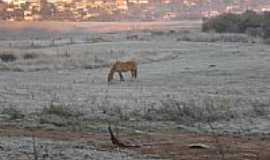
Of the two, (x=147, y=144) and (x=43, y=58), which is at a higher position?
(x=147, y=144)

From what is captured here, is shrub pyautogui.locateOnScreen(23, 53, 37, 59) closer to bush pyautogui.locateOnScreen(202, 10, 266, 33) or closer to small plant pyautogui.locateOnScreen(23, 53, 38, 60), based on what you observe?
small plant pyautogui.locateOnScreen(23, 53, 38, 60)

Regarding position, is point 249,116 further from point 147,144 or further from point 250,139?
point 147,144

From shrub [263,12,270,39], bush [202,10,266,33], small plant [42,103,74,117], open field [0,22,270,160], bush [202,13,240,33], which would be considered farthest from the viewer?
bush [202,13,240,33]

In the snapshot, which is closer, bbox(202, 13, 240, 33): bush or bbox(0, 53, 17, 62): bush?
bbox(0, 53, 17, 62): bush

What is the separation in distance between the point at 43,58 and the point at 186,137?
35956 millimetres

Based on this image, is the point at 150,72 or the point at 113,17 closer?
the point at 150,72

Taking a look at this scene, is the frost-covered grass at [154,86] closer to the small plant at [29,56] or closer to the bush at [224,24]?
the small plant at [29,56]

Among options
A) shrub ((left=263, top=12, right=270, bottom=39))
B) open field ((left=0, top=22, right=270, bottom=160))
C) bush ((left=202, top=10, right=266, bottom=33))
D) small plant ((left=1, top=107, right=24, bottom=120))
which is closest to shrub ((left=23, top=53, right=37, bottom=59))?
open field ((left=0, top=22, right=270, bottom=160))

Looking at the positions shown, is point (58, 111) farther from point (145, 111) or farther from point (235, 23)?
point (235, 23)

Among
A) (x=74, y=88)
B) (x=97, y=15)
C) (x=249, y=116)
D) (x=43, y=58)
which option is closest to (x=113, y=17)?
(x=97, y=15)

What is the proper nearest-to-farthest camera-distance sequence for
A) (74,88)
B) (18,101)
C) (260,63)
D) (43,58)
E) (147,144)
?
1. (147,144)
2. (18,101)
3. (74,88)
4. (260,63)
5. (43,58)

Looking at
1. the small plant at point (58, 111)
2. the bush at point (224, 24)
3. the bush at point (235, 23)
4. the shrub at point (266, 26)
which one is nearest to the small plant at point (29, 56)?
the shrub at point (266, 26)

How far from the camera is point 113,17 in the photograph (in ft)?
507

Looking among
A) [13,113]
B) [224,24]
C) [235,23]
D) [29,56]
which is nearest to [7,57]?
[29,56]
